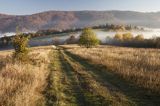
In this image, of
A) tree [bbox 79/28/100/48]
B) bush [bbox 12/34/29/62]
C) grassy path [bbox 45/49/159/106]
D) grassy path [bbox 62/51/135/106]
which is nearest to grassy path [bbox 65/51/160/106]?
grassy path [bbox 45/49/159/106]

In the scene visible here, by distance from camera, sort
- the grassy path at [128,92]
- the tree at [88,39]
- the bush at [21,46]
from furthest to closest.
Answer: the tree at [88,39], the bush at [21,46], the grassy path at [128,92]

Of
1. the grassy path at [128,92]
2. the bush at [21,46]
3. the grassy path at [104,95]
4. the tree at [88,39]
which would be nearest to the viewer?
the grassy path at [104,95]

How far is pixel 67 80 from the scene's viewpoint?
1719 cm

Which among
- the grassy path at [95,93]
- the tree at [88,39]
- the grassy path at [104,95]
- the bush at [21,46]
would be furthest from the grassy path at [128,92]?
the tree at [88,39]

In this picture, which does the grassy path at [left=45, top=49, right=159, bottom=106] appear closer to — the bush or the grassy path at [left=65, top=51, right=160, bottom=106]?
the grassy path at [left=65, top=51, right=160, bottom=106]

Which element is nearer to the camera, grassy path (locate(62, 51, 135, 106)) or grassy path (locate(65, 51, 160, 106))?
grassy path (locate(62, 51, 135, 106))

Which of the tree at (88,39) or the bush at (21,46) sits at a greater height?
the bush at (21,46)

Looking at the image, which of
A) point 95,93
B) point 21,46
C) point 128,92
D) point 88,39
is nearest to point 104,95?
point 95,93

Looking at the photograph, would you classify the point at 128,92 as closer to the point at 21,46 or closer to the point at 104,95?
the point at 104,95

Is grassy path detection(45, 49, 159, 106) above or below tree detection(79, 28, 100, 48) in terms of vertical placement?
above

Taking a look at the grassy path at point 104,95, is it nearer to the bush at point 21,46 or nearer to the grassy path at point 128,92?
the grassy path at point 128,92

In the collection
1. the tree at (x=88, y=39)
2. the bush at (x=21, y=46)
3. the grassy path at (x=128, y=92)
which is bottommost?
the tree at (x=88, y=39)

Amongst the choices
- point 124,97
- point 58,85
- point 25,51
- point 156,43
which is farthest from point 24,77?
point 156,43

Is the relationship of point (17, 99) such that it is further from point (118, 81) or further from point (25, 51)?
point (25, 51)
